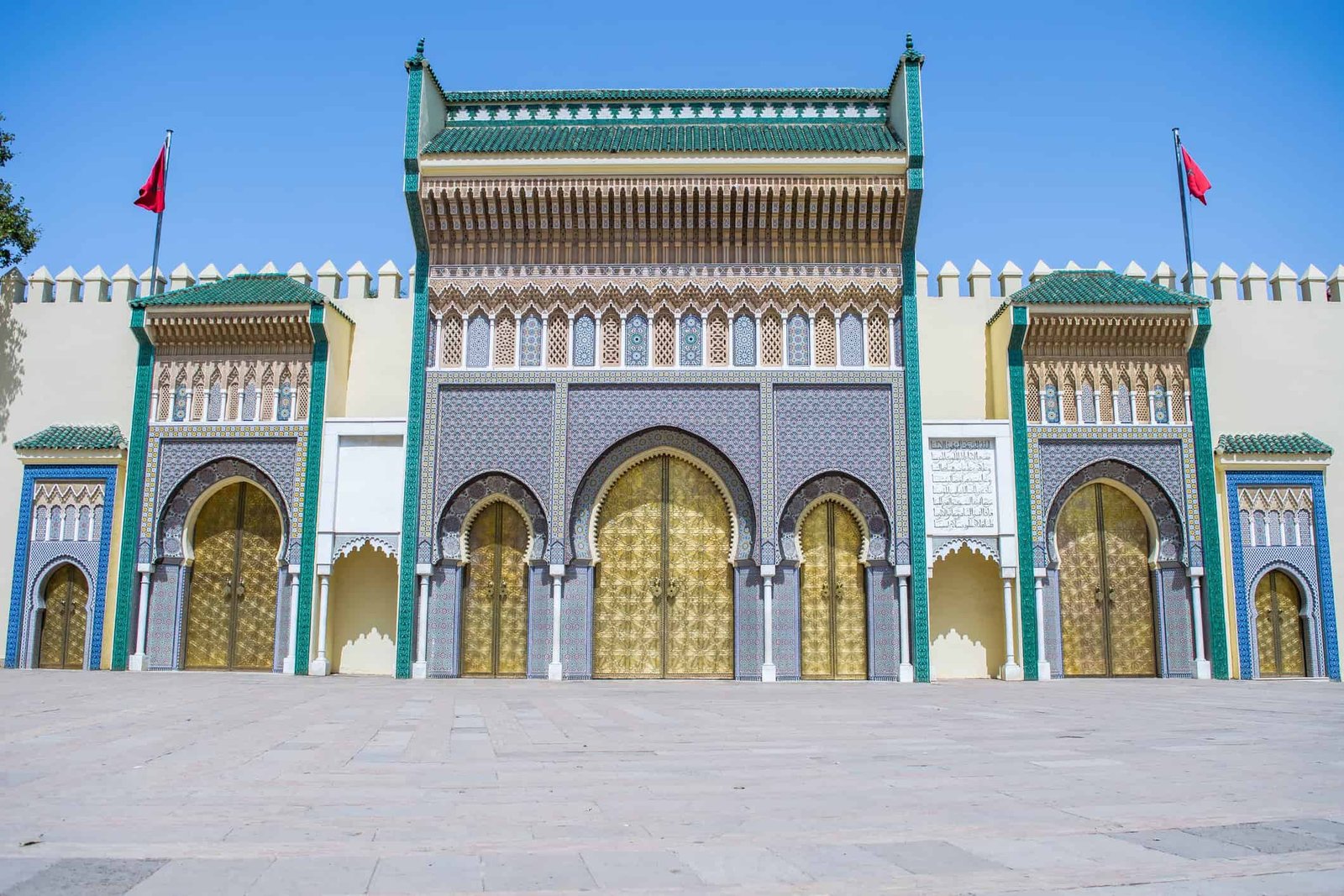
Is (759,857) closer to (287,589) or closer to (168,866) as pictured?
(168,866)

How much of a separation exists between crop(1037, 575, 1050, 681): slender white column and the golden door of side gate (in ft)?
6.91

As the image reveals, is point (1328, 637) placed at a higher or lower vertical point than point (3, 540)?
lower

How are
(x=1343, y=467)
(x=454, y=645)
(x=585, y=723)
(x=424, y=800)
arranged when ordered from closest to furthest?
(x=424, y=800), (x=585, y=723), (x=454, y=645), (x=1343, y=467)

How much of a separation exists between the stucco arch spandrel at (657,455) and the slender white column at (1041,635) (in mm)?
3610

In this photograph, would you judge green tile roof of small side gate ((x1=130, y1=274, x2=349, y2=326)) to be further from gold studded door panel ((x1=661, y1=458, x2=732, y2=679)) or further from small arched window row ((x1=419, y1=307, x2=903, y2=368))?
gold studded door panel ((x1=661, y1=458, x2=732, y2=679))

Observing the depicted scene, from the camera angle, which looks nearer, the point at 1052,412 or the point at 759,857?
the point at 759,857

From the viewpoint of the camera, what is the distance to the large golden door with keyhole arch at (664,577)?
43.4 ft

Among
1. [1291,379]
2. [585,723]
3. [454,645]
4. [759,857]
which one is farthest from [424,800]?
[1291,379]

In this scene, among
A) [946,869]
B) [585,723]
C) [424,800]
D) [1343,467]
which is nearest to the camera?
[946,869]

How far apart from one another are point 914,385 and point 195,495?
939 cm

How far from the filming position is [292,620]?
13.3 metres

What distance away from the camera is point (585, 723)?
7574 mm

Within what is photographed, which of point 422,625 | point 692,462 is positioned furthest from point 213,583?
point 692,462

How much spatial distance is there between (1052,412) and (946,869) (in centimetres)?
1138
